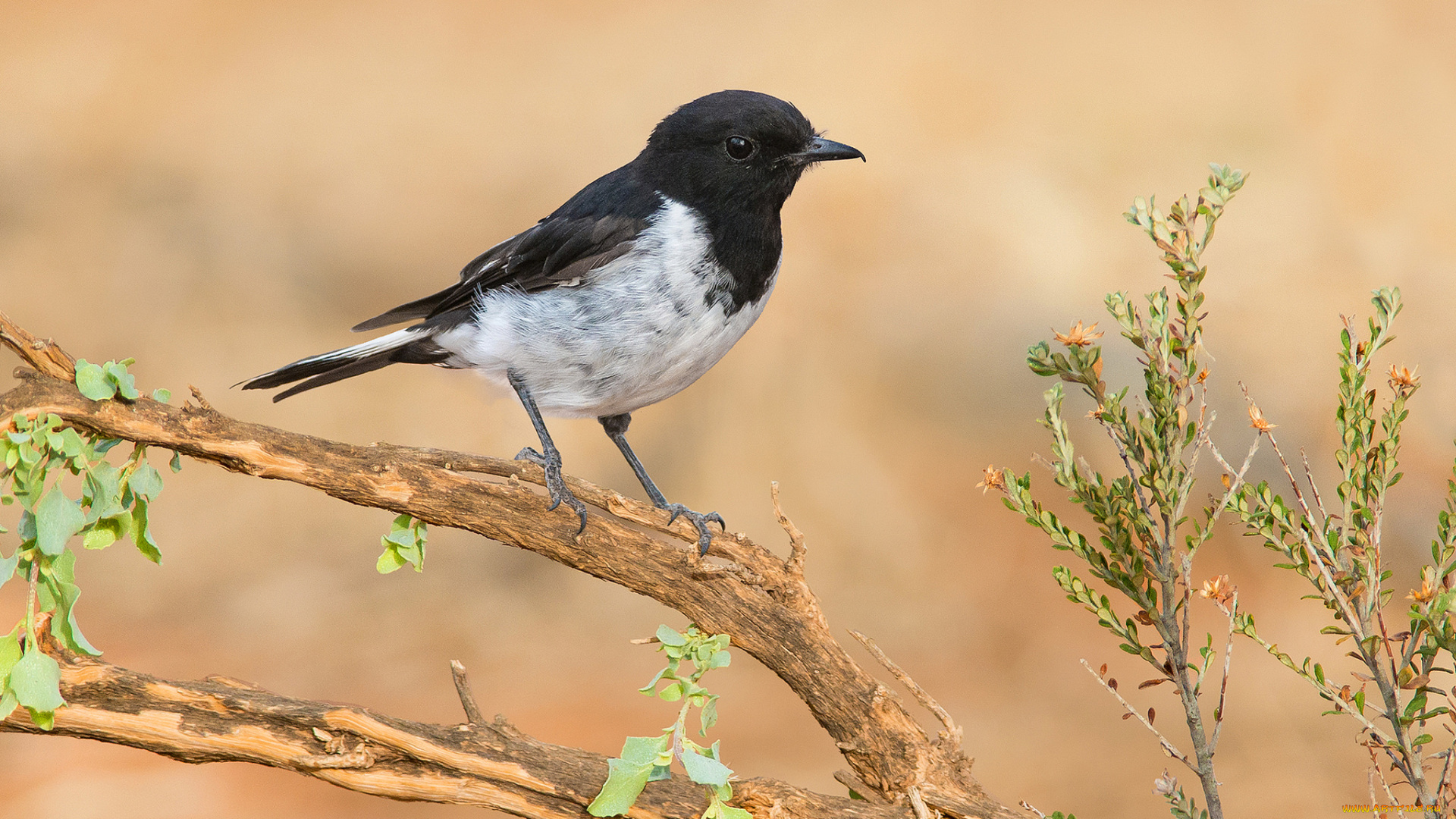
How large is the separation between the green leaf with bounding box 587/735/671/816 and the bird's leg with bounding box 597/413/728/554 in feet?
1.79

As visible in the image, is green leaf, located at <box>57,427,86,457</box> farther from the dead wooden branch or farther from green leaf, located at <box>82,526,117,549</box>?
green leaf, located at <box>82,526,117,549</box>

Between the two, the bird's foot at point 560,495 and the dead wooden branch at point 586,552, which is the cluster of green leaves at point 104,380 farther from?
the bird's foot at point 560,495

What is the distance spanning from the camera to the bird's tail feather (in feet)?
8.70

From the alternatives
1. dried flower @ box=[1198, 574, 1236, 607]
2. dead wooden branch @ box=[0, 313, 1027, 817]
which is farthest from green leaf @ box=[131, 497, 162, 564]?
dried flower @ box=[1198, 574, 1236, 607]

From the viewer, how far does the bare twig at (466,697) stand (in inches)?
81.7

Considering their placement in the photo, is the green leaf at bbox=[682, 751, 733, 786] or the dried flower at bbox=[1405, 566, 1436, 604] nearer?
the dried flower at bbox=[1405, 566, 1436, 604]

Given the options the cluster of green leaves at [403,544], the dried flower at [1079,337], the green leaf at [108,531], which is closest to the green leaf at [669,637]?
the cluster of green leaves at [403,544]

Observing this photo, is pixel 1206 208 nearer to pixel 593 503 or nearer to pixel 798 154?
pixel 798 154

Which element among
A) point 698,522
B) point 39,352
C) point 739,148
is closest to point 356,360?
point 39,352

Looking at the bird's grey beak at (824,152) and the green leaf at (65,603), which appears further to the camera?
the bird's grey beak at (824,152)

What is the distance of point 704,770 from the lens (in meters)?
1.97

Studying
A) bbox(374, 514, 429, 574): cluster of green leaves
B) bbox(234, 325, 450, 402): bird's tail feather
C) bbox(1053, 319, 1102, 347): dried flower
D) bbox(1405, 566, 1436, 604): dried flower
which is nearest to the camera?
bbox(1405, 566, 1436, 604): dried flower

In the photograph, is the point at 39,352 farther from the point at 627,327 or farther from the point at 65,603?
the point at 627,327

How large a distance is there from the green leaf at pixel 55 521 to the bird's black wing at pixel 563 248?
1035mm
